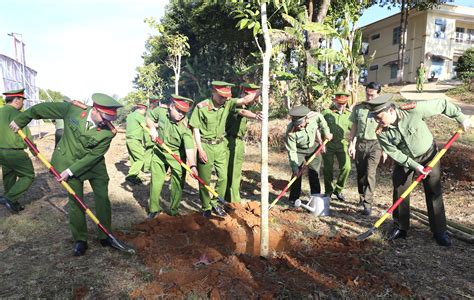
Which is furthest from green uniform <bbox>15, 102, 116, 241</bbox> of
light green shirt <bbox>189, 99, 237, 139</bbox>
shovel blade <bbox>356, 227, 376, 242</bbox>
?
shovel blade <bbox>356, 227, 376, 242</bbox>

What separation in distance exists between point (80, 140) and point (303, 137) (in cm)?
350

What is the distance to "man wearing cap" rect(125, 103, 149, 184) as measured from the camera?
747 centimetres

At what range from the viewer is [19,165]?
210 inches

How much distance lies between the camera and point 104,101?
3732mm

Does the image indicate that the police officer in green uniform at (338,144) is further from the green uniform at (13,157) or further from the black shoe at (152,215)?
the green uniform at (13,157)

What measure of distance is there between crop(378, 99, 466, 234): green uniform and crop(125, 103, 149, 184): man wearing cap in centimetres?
530

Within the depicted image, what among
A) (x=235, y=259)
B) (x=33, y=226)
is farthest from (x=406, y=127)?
(x=33, y=226)

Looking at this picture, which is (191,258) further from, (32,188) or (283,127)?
(283,127)

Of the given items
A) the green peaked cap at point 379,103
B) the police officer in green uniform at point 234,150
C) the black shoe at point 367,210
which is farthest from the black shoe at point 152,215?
the green peaked cap at point 379,103

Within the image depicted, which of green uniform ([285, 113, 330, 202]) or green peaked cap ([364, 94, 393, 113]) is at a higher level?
green peaked cap ([364, 94, 393, 113])

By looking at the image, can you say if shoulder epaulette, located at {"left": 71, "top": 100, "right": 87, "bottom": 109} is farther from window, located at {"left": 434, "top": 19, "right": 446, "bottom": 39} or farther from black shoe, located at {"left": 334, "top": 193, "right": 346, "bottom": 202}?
window, located at {"left": 434, "top": 19, "right": 446, "bottom": 39}

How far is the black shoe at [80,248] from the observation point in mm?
3865

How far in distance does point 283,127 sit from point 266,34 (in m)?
8.81

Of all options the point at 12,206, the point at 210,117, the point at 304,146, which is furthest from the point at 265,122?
the point at 12,206
